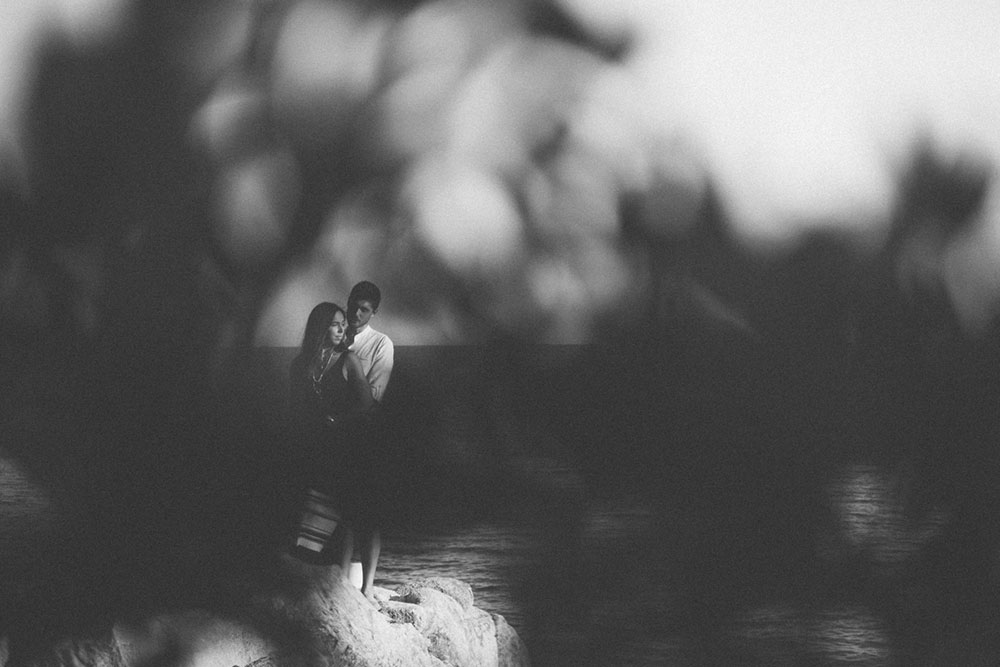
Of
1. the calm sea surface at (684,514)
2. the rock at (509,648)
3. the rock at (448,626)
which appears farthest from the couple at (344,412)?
the rock at (509,648)

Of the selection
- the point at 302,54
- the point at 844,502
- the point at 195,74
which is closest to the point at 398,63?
the point at 302,54

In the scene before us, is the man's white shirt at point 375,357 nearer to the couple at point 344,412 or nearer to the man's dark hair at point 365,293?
the couple at point 344,412

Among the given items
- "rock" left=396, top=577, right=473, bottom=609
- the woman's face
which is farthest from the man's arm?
"rock" left=396, top=577, right=473, bottom=609

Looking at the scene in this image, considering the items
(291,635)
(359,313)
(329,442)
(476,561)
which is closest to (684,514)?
(476,561)

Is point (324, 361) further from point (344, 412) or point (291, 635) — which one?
point (291, 635)

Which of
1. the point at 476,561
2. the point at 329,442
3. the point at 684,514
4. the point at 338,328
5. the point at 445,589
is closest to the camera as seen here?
the point at 338,328

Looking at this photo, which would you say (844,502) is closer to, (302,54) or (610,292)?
(610,292)

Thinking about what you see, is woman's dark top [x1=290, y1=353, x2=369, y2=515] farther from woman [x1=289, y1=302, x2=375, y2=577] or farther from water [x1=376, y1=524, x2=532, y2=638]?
water [x1=376, y1=524, x2=532, y2=638]
